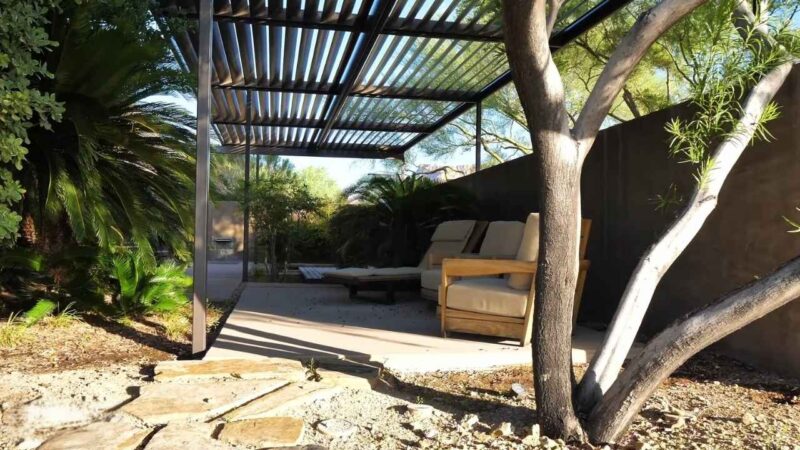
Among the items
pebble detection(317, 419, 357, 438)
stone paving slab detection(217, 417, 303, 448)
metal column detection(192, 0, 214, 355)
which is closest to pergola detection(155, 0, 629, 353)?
metal column detection(192, 0, 214, 355)

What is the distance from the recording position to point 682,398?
3.44 metres

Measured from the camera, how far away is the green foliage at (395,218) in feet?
30.2

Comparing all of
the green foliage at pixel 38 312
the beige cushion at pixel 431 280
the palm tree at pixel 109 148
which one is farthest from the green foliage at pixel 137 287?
the beige cushion at pixel 431 280

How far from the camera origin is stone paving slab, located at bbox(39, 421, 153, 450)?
263 centimetres

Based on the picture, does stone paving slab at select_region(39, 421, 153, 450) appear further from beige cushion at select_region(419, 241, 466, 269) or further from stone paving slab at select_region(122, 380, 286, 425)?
beige cushion at select_region(419, 241, 466, 269)

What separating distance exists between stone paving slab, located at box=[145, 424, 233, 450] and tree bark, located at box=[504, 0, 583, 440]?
1408 millimetres

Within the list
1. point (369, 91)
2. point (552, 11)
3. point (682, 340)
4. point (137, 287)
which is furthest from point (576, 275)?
point (369, 91)

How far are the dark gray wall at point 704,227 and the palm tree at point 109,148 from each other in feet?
11.8

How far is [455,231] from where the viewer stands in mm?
7539

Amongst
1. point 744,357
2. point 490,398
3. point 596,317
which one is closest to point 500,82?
point 596,317

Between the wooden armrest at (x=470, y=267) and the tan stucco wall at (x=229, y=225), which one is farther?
the tan stucco wall at (x=229, y=225)

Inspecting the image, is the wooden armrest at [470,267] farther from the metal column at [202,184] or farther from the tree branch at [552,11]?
the tree branch at [552,11]

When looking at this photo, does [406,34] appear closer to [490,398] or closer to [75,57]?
[75,57]

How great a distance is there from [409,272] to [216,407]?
13.8 feet
